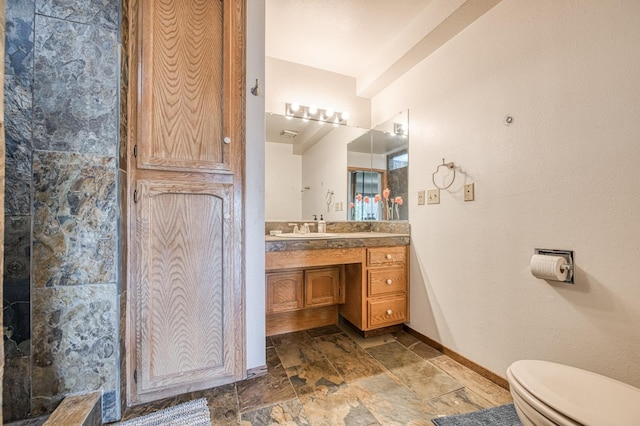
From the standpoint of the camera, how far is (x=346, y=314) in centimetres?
236

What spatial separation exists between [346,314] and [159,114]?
204 cm

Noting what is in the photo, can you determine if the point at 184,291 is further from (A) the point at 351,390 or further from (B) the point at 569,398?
(B) the point at 569,398

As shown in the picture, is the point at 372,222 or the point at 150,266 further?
the point at 372,222

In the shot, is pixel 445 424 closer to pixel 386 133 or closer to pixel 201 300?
pixel 201 300

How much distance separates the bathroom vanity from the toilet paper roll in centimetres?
99

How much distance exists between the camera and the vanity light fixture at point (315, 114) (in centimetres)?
247

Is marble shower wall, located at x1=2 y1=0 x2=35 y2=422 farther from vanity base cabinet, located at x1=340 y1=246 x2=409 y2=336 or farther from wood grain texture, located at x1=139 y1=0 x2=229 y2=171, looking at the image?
vanity base cabinet, located at x1=340 y1=246 x2=409 y2=336

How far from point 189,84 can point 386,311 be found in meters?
2.09

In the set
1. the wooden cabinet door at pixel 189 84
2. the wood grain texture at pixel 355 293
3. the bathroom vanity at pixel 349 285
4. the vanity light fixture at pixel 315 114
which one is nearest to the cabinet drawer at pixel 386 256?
the bathroom vanity at pixel 349 285

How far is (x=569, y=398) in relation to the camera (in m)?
0.92

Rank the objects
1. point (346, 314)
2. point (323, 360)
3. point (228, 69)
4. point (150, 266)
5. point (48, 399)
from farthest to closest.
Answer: point (346, 314), point (323, 360), point (228, 69), point (150, 266), point (48, 399)

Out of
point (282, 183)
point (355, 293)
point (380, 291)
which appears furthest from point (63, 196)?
point (380, 291)

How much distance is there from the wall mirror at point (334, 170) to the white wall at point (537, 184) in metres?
0.44

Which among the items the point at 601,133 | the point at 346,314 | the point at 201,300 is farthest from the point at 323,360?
the point at 601,133
